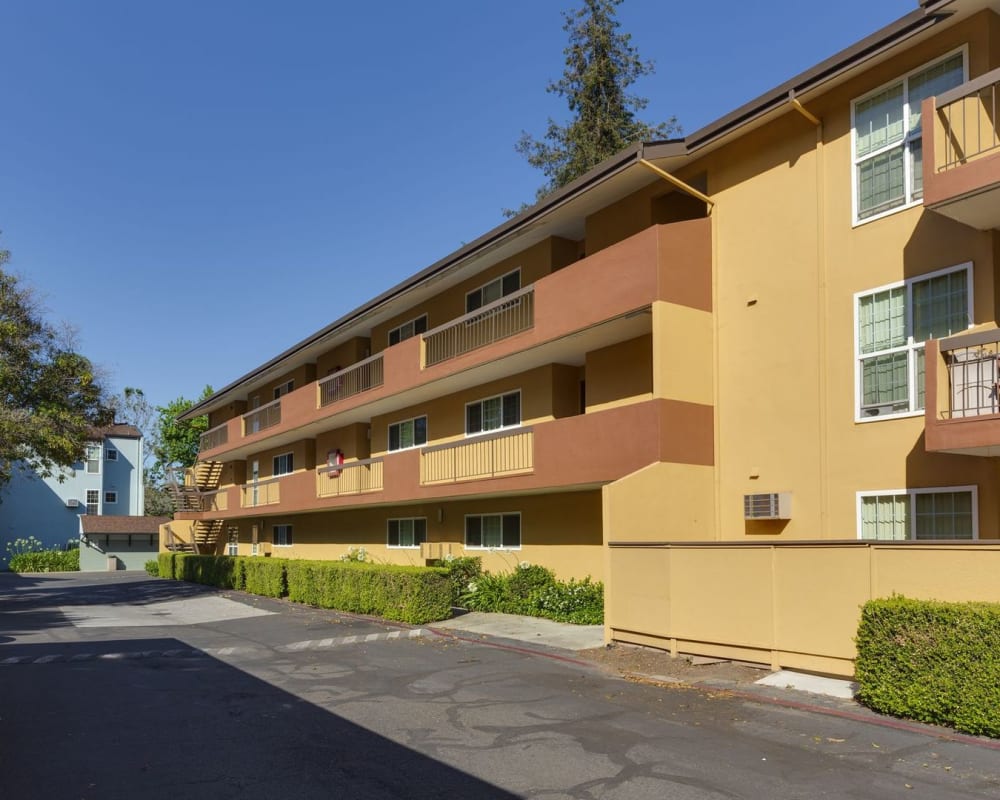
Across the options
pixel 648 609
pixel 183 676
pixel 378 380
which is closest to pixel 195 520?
pixel 378 380

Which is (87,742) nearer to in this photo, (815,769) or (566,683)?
(566,683)

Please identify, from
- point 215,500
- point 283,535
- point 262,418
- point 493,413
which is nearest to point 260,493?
point 283,535

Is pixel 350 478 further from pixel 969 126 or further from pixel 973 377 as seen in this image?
pixel 969 126

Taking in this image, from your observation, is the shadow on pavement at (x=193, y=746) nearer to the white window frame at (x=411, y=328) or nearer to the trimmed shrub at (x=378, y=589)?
the trimmed shrub at (x=378, y=589)

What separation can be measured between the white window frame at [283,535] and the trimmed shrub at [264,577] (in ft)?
16.8

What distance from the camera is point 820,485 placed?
14.1 meters

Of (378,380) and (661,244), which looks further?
(378,380)

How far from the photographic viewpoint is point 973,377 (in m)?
11.4

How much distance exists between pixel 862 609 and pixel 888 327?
5.27 meters

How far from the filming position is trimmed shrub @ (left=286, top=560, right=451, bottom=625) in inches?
752

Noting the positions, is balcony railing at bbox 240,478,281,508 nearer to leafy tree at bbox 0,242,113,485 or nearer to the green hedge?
leafy tree at bbox 0,242,113,485

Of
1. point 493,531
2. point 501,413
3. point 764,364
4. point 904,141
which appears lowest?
point 493,531

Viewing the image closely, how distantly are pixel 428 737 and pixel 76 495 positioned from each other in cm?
6172

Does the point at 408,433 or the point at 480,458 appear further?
the point at 408,433
